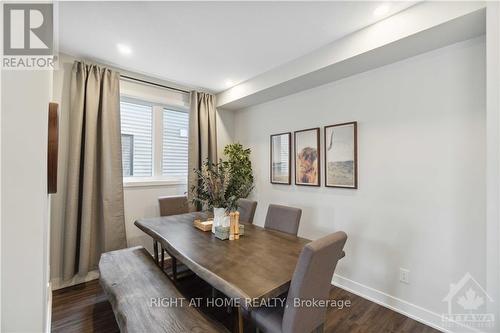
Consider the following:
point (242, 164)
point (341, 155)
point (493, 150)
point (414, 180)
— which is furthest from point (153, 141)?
point (493, 150)

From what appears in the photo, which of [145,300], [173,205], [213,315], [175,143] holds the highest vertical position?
[175,143]

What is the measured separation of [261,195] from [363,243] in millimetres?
1691

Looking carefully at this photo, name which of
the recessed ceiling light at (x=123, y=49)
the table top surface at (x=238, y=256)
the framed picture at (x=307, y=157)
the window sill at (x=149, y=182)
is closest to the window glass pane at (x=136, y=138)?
the window sill at (x=149, y=182)

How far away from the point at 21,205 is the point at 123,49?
2281mm

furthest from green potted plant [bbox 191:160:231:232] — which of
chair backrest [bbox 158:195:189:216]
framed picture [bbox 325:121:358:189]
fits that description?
framed picture [bbox 325:121:358:189]

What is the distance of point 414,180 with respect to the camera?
2.15 metres

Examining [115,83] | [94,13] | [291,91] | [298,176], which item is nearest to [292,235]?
[298,176]

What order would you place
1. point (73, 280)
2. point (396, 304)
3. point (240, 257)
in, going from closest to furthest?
point (240, 257) → point (396, 304) → point (73, 280)

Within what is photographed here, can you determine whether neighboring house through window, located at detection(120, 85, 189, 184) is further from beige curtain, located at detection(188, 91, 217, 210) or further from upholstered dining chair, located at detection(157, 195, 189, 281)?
upholstered dining chair, located at detection(157, 195, 189, 281)

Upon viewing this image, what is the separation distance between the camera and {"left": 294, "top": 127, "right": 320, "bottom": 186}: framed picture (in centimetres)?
294

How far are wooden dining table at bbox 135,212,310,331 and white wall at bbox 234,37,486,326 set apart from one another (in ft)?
3.45

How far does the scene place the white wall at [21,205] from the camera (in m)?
0.79

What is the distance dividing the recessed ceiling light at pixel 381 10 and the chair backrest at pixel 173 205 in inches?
119

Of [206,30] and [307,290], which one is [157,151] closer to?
[206,30]
